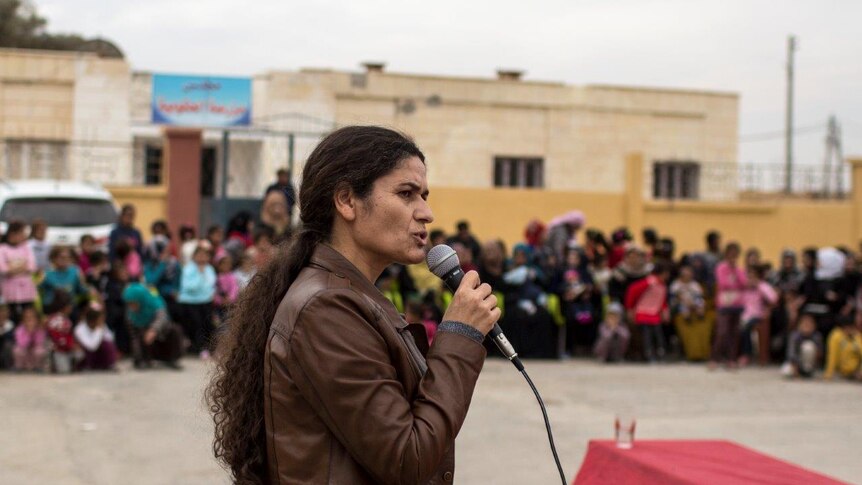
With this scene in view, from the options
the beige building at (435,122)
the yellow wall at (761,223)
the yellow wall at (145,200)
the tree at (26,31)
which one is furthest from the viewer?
the tree at (26,31)

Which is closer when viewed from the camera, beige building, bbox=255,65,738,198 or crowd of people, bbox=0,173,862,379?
crowd of people, bbox=0,173,862,379

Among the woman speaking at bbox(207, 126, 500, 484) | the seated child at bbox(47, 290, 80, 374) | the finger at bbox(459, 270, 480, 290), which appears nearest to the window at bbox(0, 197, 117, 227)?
the seated child at bbox(47, 290, 80, 374)

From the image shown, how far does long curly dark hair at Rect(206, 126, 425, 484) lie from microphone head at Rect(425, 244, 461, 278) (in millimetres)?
265

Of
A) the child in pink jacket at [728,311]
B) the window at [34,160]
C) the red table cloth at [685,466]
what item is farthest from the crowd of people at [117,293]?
the window at [34,160]

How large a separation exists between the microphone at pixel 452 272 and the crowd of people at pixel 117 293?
Answer: 8.59 meters

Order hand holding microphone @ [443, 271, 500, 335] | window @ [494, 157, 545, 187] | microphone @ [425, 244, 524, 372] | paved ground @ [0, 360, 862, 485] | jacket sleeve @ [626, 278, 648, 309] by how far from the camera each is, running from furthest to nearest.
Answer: window @ [494, 157, 545, 187], jacket sleeve @ [626, 278, 648, 309], paved ground @ [0, 360, 862, 485], microphone @ [425, 244, 524, 372], hand holding microphone @ [443, 271, 500, 335]

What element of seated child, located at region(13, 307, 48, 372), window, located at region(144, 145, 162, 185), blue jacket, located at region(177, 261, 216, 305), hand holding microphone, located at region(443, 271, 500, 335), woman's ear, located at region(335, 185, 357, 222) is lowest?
seated child, located at region(13, 307, 48, 372)

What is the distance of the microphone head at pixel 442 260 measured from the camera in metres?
3.13

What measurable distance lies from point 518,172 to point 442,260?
30399mm

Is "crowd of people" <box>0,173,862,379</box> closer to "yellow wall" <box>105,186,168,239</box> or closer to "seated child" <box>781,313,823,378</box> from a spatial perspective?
"seated child" <box>781,313,823,378</box>

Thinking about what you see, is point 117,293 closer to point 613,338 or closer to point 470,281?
point 613,338

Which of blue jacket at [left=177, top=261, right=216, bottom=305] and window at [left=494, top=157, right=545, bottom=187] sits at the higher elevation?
window at [left=494, top=157, right=545, bottom=187]

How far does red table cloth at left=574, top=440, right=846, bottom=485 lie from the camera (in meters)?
4.37

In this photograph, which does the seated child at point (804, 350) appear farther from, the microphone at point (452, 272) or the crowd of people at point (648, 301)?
the microphone at point (452, 272)
